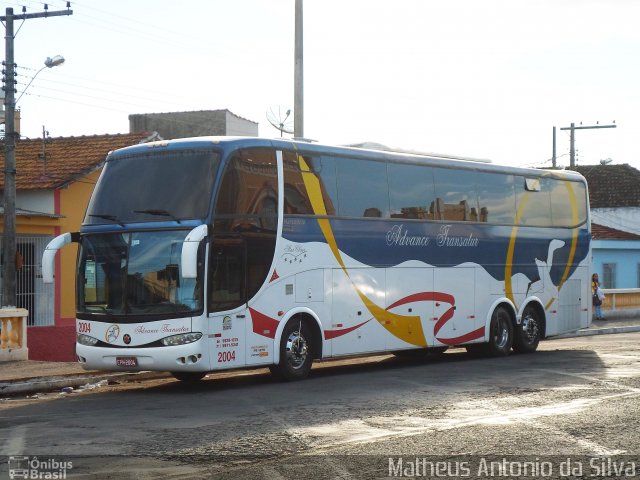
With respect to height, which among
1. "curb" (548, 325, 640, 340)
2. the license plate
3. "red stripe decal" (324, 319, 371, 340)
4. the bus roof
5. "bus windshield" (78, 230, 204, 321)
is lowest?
"curb" (548, 325, 640, 340)

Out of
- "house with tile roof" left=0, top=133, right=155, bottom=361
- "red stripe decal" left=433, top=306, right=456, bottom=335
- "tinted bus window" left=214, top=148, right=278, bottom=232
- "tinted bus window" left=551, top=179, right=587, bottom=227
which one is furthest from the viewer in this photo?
"house with tile roof" left=0, top=133, right=155, bottom=361

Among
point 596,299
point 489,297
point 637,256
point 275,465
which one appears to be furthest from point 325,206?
point 637,256

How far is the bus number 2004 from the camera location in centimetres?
1545

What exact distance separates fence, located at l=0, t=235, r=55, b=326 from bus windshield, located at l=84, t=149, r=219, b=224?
11.6 m

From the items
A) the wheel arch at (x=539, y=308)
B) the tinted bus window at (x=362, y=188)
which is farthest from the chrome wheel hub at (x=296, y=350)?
the wheel arch at (x=539, y=308)

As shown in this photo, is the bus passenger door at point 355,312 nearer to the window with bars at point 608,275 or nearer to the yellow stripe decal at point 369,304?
the yellow stripe decal at point 369,304

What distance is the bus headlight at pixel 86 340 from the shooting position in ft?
51.4

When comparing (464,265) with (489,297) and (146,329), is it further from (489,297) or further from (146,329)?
(146,329)

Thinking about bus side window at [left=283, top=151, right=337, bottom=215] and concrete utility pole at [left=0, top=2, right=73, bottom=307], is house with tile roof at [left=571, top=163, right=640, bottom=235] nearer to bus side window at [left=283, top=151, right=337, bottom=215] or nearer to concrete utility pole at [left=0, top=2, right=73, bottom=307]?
concrete utility pole at [left=0, top=2, right=73, bottom=307]

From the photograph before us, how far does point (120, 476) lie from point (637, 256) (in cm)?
4539

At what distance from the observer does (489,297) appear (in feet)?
70.4

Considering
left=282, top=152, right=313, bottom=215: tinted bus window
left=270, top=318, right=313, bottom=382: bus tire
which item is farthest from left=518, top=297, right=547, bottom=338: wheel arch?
left=282, top=152, right=313, bottom=215: tinted bus window

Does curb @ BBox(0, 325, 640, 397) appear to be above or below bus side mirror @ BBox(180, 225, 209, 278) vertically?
below

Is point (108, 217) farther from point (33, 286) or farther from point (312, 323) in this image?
point (33, 286)
